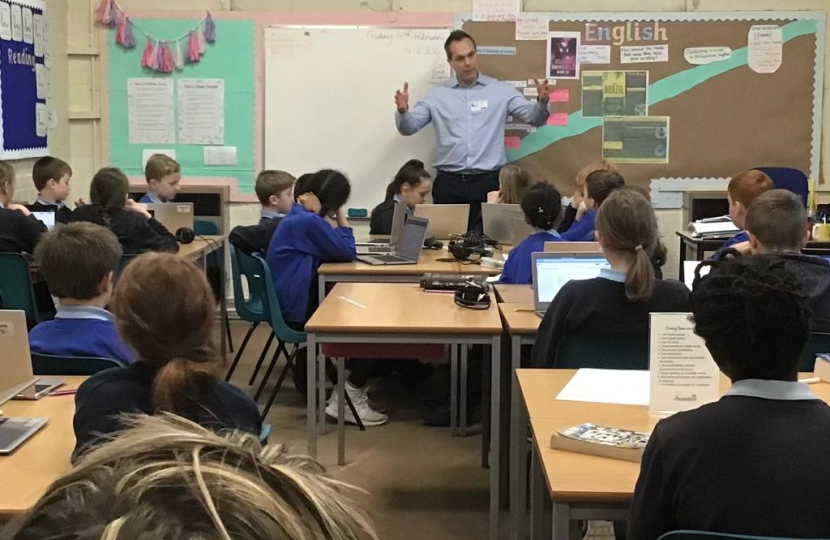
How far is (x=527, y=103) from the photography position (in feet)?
21.0

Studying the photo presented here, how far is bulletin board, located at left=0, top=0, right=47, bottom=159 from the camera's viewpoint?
552cm

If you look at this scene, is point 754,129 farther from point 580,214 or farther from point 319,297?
point 319,297

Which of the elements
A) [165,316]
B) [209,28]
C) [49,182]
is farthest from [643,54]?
[165,316]

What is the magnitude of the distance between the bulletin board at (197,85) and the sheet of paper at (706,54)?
3.02 m

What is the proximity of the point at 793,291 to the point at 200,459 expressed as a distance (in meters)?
1.33

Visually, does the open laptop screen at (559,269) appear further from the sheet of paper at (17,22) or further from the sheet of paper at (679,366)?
the sheet of paper at (17,22)

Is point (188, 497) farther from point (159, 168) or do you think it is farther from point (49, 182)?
point (159, 168)

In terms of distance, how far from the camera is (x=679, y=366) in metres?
2.07

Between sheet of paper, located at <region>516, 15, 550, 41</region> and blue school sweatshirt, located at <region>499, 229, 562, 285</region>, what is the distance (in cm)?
282

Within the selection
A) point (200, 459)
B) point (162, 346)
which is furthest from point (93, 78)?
point (200, 459)

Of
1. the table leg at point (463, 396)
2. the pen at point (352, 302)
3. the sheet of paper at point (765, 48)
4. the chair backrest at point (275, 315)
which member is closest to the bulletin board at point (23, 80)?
the chair backrest at point (275, 315)

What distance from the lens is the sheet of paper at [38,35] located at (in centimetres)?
605

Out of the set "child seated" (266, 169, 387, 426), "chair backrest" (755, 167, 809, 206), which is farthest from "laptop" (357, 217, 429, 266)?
"chair backrest" (755, 167, 809, 206)

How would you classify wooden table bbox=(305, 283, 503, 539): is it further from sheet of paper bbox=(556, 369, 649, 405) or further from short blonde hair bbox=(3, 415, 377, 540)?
short blonde hair bbox=(3, 415, 377, 540)
